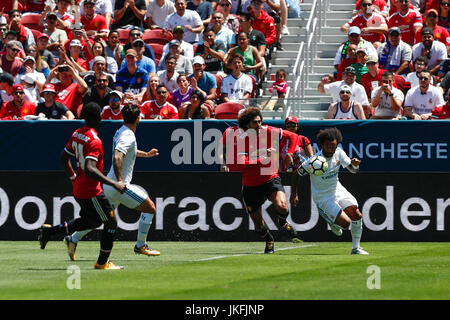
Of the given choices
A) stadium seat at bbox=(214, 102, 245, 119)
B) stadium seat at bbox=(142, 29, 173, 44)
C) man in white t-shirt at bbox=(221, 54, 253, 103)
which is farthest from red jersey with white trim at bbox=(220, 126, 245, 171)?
stadium seat at bbox=(142, 29, 173, 44)

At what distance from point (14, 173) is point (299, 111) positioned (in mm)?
5742

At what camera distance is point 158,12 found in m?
25.2

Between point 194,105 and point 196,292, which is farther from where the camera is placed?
point 194,105

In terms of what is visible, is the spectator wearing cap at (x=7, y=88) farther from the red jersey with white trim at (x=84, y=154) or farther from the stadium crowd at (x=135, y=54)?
the red jersey with white trim at (x=84, y=154)

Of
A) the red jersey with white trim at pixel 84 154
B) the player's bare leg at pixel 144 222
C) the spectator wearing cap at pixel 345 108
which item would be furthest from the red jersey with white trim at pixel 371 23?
the red jersey with white trim at pixel 84 154

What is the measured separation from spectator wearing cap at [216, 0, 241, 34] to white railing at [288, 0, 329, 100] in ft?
5.73

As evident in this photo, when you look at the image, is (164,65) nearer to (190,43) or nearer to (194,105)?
(190,43)

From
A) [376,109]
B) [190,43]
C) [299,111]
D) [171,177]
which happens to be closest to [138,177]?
[171,177]

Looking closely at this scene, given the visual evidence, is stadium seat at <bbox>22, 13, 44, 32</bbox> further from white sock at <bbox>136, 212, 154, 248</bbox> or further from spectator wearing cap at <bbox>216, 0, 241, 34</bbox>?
white sock at <bbox>136, 212, 154, 248</bbox>

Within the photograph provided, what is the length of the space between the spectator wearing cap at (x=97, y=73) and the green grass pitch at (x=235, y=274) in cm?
580

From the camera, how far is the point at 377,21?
75.2 ft

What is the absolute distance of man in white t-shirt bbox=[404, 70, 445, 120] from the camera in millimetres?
19797

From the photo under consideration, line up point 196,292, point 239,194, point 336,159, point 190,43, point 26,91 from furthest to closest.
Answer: point 190,43 → point 26,91 → point 239,194 → point 336,159 → point 196,292

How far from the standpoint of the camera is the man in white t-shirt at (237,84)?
69.7ft
